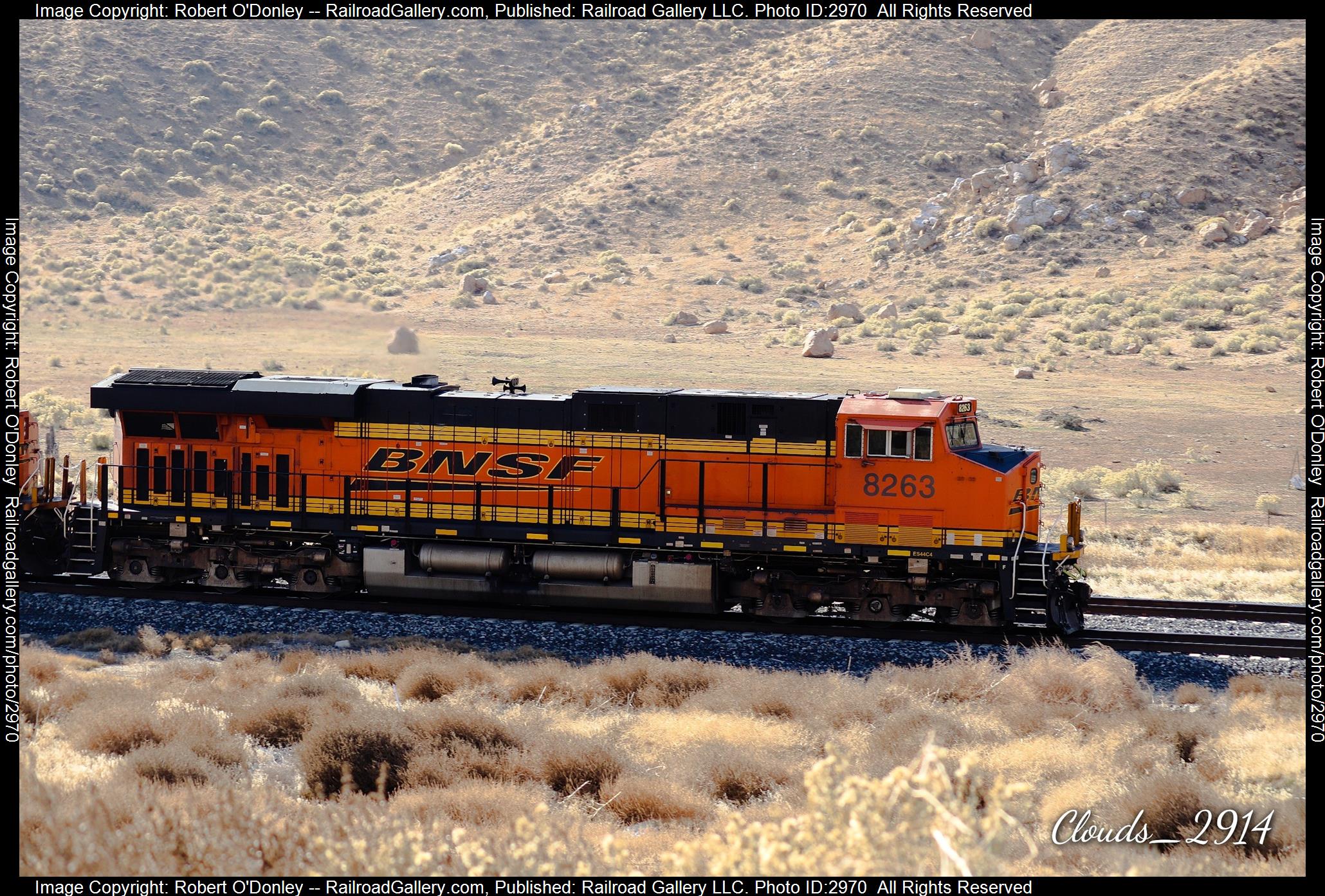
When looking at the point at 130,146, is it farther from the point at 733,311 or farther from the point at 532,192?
the point at 733,311

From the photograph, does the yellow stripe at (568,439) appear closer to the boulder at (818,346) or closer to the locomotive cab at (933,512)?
the locomotive cab at (933,512)

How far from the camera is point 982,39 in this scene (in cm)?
7900

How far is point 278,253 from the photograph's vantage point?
2346 inches

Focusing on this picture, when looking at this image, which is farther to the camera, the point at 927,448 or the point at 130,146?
the point at 130,146

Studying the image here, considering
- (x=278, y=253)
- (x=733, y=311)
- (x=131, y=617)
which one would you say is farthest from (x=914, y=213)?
(x=131, y=617)

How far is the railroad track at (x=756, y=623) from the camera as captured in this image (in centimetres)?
1599

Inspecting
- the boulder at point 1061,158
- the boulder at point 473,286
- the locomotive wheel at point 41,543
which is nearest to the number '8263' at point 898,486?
the locomotive wheel at point 41,543

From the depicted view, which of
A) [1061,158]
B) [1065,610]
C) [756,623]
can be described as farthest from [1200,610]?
[1061,158]

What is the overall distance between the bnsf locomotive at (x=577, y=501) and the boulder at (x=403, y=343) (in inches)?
683

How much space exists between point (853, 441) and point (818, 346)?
28195 mm

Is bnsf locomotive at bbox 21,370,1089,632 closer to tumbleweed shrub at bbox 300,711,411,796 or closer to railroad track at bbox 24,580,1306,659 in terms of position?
railroad track at bbox 24,580,1306,659

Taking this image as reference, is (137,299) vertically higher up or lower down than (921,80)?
lower down
